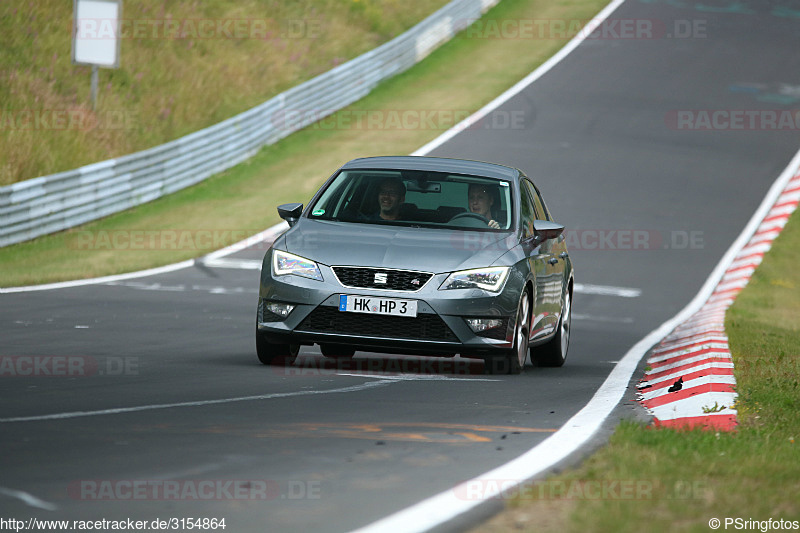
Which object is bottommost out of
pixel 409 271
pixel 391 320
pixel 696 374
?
pixel 696 374

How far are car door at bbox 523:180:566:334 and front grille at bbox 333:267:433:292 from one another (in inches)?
60.7

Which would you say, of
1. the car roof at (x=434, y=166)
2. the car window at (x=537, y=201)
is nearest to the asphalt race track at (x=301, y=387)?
the car window at (x=537, y=201)

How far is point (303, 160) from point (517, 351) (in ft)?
61.3

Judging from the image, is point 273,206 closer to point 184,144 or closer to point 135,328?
point 184,144

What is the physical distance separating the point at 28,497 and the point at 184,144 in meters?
21.1

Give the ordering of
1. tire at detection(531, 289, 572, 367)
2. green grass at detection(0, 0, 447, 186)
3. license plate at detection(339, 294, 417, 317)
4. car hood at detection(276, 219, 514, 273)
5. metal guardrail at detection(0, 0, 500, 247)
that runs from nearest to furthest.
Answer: license plate at detection(339, 294, 417, 317), car hood at detection(276, 219, 514, 273), tire at detection(531, 289, 572, 367), metal guardrail at detection(0, 0, 500, 247), green grass at detection(0, 0, 447, 186)

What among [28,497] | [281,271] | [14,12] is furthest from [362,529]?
[14,12]

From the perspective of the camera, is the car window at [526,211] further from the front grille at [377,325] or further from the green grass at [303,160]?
the green grass at [303,160]

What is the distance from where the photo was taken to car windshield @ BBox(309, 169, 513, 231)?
10586 mm

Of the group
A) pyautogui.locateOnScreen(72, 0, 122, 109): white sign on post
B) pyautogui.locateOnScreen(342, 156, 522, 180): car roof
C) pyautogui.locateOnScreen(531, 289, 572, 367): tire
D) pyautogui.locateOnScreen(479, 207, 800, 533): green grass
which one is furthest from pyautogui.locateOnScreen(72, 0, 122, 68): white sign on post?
pyautogui.locateOnScreen(479, 207, 800, 533): green grass

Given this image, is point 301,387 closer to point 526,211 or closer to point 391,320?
point 391,320

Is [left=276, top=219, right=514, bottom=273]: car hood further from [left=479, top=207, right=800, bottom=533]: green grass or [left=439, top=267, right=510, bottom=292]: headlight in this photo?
[left=479, top=207, right=800, bottom=533]: green grass

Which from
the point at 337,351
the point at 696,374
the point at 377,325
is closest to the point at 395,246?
the point at 377,325

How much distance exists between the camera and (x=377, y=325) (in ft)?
31.1
